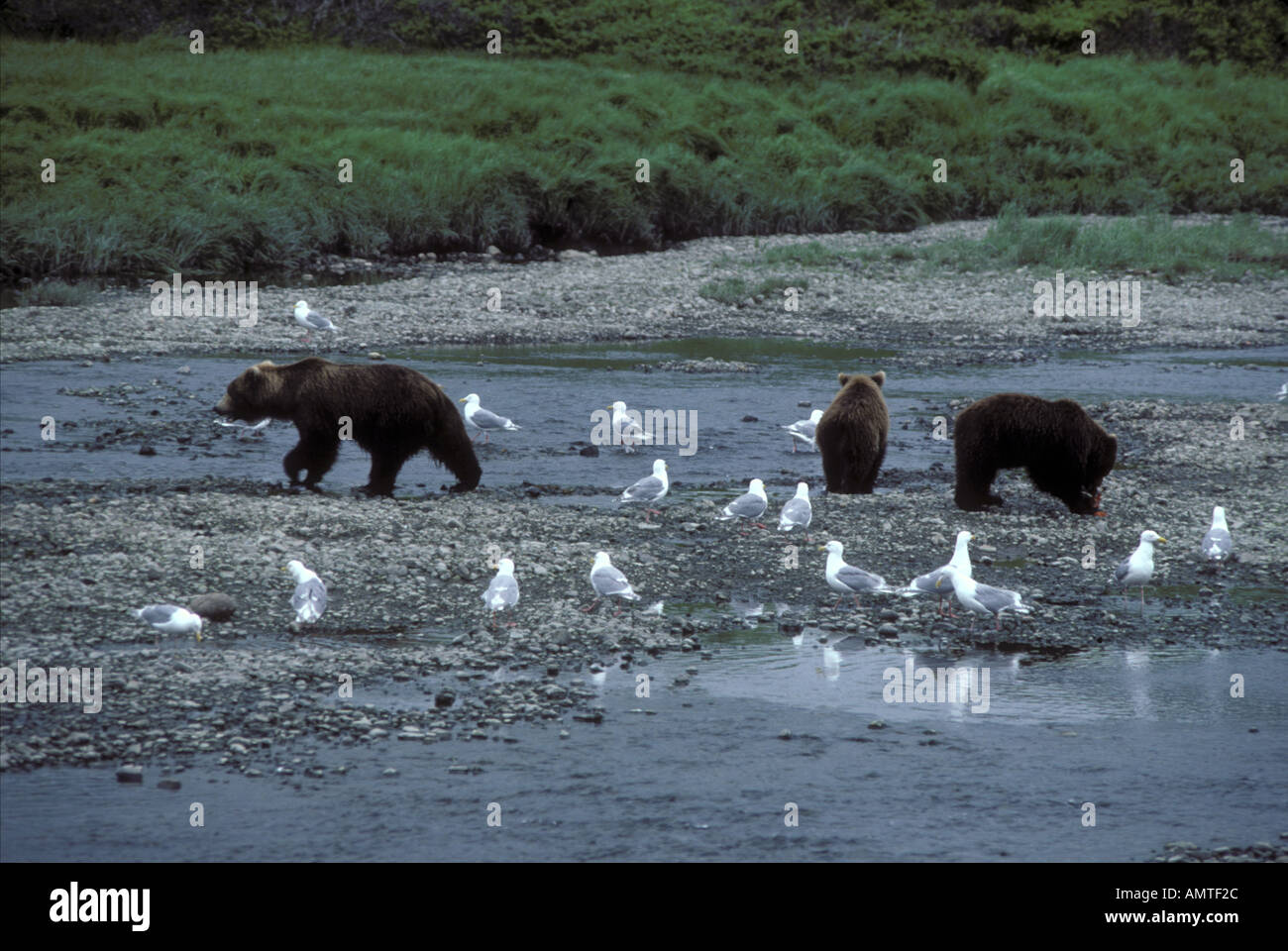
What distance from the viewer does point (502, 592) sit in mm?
8266

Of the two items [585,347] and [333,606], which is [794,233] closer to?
[585,347]

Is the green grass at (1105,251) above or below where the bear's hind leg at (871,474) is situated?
above

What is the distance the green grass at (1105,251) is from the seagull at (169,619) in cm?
2060

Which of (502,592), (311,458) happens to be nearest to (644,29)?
(311,458)

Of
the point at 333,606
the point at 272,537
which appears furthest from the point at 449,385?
the point at 333,606

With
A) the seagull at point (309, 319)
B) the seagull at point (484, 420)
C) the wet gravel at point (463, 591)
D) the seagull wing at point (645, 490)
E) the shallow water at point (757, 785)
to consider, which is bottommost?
the shallow water at point (757, 785)

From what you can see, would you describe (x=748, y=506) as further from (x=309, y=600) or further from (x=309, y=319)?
(x=309, y=319)

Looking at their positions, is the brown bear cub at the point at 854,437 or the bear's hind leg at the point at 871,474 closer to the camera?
the brown bear cub at the point at 854,437

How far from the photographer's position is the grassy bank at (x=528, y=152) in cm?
2564

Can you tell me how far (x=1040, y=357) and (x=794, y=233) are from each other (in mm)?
11638

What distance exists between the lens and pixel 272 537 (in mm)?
9367

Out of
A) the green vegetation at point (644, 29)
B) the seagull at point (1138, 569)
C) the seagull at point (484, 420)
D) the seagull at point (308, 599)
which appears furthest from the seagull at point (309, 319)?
the green vegetation at point (644, 29)

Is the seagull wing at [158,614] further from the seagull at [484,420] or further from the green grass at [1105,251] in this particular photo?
the green grass at [1105,251]

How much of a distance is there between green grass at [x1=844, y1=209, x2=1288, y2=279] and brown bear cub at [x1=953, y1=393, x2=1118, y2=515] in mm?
15269
